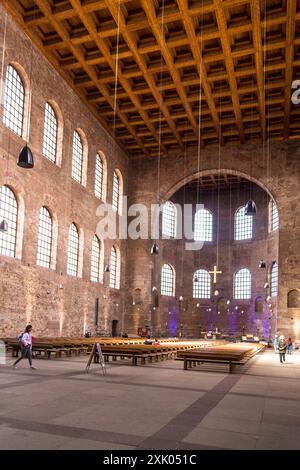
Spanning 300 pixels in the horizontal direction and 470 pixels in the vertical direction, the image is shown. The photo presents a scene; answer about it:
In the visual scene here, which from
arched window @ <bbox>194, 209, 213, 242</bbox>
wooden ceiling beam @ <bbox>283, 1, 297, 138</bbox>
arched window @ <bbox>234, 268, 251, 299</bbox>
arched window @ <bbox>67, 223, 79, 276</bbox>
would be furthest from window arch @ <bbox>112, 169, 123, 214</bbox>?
arched window @ <bbox>234, 268, 251, 299</bbox>

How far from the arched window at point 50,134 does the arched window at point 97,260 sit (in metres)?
6.82

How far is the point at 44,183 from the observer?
21.5 meters

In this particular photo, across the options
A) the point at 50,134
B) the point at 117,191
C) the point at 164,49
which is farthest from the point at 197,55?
the point at 117,191

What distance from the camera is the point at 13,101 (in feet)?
63.3

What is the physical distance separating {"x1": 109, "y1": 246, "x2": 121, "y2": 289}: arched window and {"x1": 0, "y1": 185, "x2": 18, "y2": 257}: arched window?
11.8 meters

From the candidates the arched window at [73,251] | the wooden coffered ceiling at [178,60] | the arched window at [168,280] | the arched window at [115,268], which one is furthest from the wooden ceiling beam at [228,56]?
the arched window at [168,280]

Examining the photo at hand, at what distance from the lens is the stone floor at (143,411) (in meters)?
5.09

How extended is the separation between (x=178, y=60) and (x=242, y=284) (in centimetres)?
2361

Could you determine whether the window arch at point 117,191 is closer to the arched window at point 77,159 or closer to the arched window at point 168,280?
the arched window at point 77,159

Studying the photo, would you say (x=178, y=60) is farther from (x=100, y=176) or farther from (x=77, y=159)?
(x=100, y=176)

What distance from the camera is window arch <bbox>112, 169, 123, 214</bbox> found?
31.5 m

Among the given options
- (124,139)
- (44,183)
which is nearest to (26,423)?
(44,183)

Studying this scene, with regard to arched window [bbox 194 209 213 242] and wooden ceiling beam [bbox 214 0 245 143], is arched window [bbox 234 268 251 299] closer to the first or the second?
arched window [bbox 194 209 213 242]

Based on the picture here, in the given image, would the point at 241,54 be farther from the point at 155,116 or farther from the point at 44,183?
the point at 44,183
